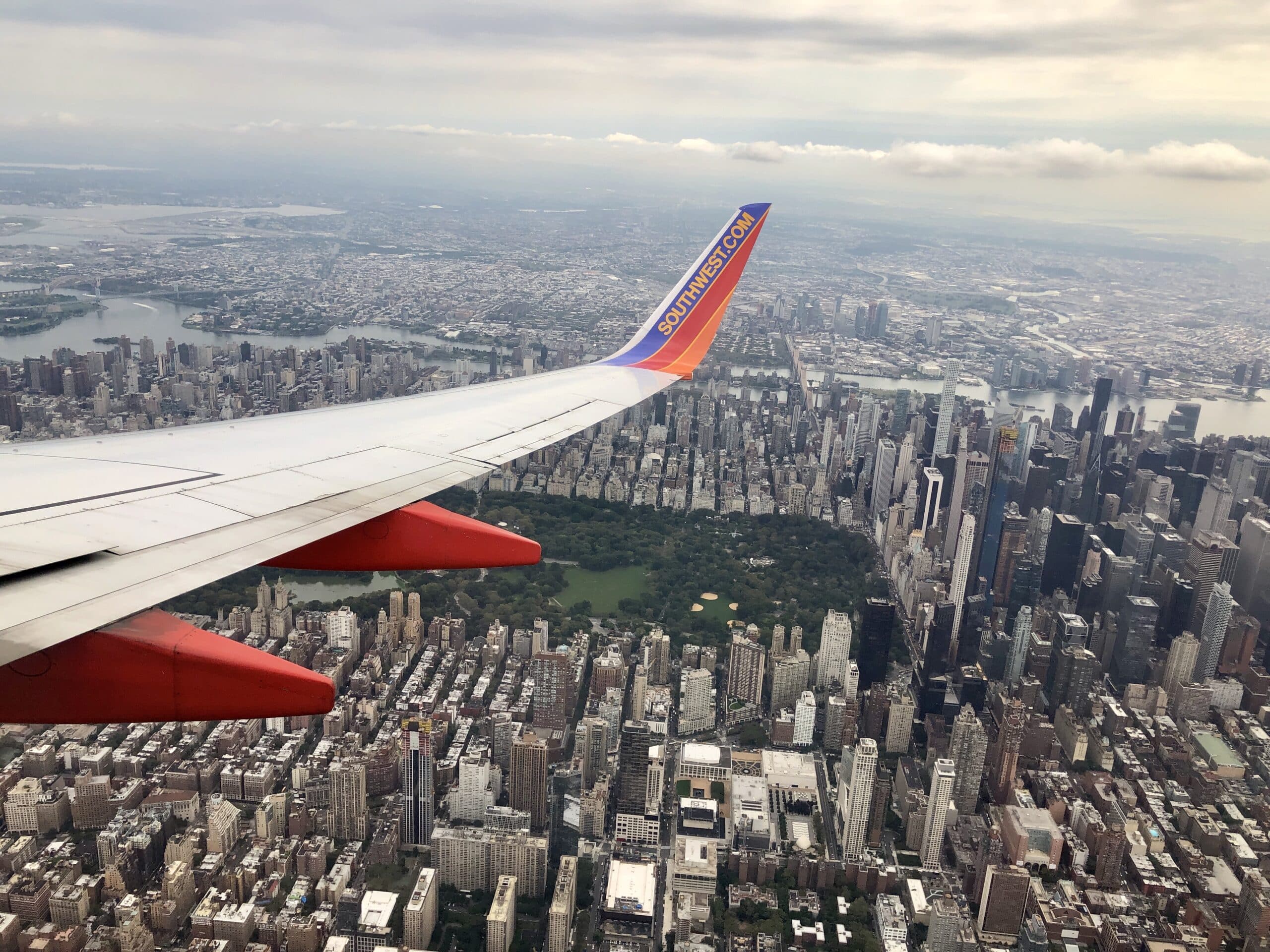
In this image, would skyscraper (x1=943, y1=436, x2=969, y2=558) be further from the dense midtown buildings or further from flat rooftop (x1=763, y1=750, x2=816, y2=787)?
flat rooftop (x1=763, y1=750, x2=816, y2=787)

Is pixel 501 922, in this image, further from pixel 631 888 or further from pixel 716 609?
pixel 716 609

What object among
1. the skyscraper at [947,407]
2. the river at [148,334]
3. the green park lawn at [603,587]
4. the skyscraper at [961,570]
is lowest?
the green park lawn at [603,587]

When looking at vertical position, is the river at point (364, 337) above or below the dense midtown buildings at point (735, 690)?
above

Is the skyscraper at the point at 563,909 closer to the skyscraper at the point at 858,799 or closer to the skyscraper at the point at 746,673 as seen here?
the skyscraper at the point at 858,799

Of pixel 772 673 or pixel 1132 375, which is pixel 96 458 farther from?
pixel 1132 375

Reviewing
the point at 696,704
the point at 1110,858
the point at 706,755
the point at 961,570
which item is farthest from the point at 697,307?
the point at 961,570

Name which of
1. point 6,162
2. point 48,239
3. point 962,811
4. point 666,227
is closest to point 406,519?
point 962,811

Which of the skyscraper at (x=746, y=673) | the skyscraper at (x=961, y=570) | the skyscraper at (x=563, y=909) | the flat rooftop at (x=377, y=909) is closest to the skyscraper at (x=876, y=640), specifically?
the skyscraper at (x=961, y=570)
